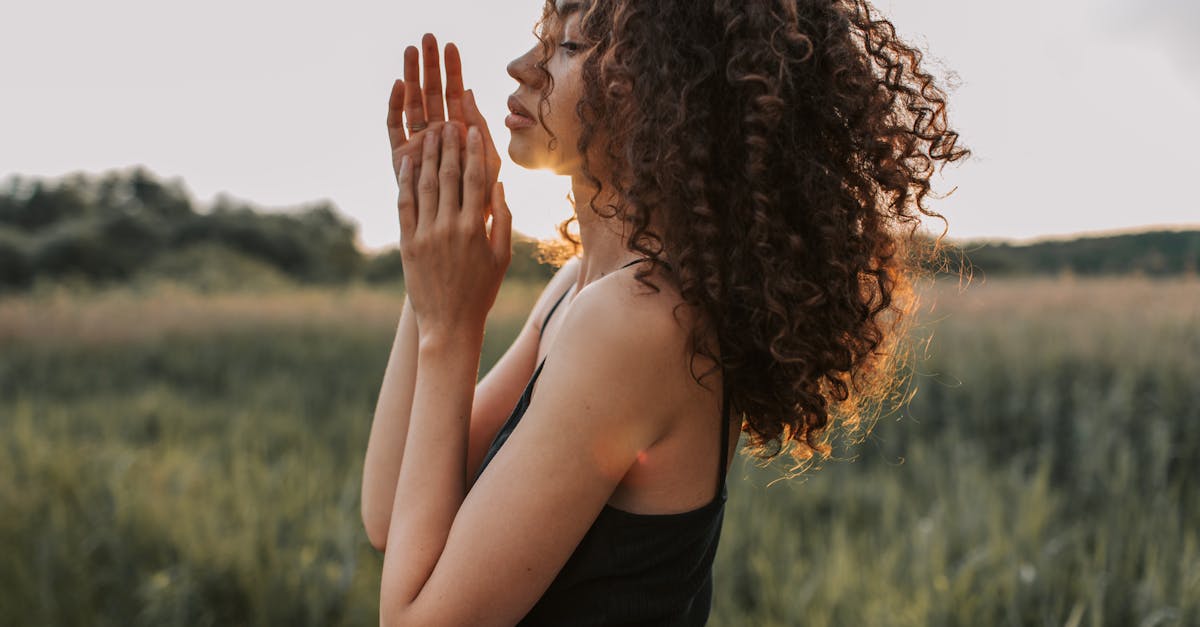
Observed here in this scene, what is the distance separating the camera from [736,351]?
3.71 ft

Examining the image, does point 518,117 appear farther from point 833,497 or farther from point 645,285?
point 833,497

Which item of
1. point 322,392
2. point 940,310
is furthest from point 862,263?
point 940,310

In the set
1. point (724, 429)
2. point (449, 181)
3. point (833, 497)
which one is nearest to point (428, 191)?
point (449, 181)

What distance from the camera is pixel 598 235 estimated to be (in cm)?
133

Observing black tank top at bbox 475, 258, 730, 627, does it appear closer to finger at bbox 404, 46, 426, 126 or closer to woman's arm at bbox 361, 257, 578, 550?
woman's arm at bbox 361, 257, 578, 550

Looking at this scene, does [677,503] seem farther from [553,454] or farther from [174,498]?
[174,498]

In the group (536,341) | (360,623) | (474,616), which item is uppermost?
(536,341)

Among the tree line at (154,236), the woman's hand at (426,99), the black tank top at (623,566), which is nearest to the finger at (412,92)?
the woman's hand at (426,99)

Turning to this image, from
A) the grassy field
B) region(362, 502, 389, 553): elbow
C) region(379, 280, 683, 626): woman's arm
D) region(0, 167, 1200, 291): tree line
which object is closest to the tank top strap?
region(379, 280, 683, 626): woman's arm

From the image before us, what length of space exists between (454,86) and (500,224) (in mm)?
273

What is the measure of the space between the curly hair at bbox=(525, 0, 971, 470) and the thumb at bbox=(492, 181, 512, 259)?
0.13 metres

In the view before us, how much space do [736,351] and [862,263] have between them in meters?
0.26

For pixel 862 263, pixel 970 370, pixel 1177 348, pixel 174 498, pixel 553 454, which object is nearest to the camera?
pixel 553 454

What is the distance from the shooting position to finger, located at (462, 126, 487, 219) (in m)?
1.20
